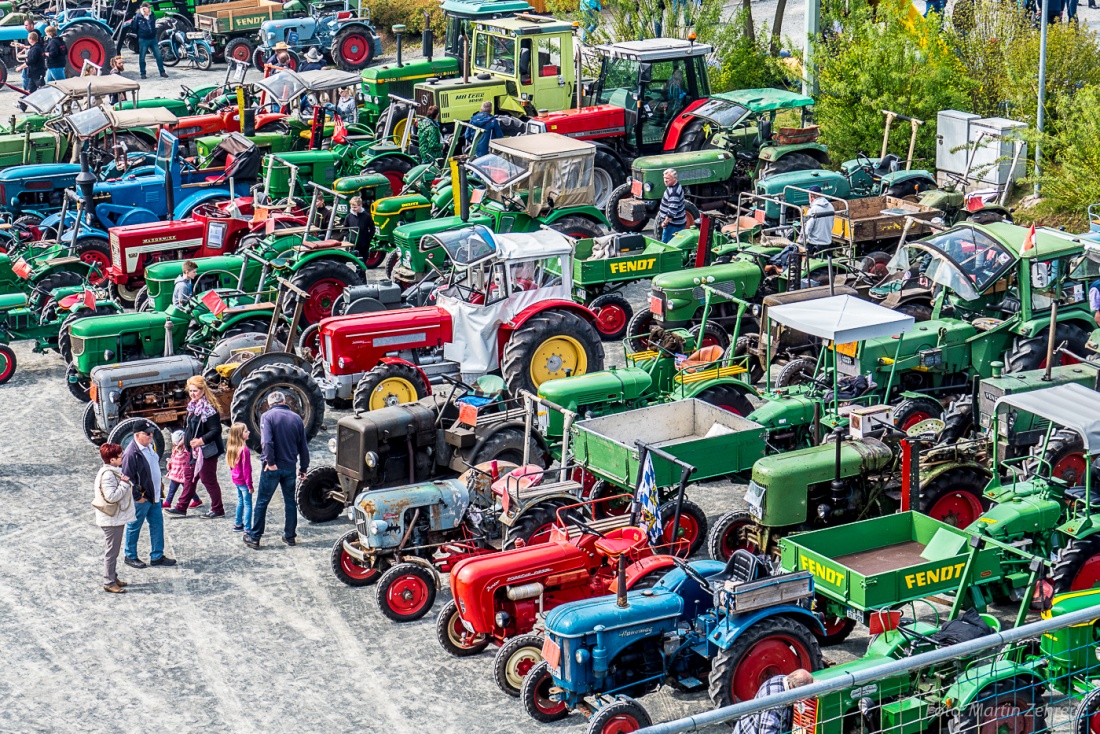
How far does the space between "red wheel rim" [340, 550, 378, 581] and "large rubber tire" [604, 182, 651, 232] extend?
983 cm

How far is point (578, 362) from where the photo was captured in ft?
51.9

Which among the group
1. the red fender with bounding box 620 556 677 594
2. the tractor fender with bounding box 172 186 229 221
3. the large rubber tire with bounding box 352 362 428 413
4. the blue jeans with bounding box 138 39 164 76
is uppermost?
the blue jeans with bounding box 138 39 164 76

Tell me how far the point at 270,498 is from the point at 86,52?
22068mm

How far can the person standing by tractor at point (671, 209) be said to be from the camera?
1958 cm

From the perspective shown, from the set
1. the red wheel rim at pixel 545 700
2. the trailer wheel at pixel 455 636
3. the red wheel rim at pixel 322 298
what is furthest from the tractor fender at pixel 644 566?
the red wheel rim at pixel 322 298

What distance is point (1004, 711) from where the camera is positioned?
9.55m

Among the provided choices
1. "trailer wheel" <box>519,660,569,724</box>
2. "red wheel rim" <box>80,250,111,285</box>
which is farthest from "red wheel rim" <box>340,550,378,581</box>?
"red wheel rim" <box>80,250,111,285</box>

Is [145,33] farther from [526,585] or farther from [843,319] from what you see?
[526,585]

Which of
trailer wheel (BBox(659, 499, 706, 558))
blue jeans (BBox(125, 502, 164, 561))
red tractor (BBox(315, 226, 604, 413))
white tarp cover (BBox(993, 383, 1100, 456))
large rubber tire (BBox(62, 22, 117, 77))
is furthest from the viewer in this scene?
large rubber tire (BBox(62, 22, 117, 77))

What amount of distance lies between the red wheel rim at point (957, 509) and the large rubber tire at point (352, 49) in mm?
22873

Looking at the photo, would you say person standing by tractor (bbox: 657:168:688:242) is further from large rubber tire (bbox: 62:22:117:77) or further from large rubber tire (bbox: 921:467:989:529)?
large rubber tire (bbox: 62:22:117:77)

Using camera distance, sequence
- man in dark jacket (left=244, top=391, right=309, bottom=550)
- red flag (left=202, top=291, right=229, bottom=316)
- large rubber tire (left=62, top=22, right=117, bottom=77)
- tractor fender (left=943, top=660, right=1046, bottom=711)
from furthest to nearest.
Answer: large rubber tire (left=62, top=22, right=117, bottom=77) → red flag (left=202, top=291, right=229, bottom=316) → man in dark jacket (left=244, top=391, right=309, bottom=550) → tractor fender (left=943, top=660, right=1046, bottom=711)

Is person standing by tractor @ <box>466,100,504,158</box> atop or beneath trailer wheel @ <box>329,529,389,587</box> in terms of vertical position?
atop

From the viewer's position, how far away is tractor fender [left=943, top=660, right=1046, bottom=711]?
9.39 metres
